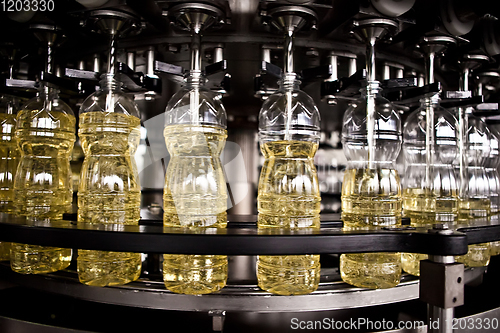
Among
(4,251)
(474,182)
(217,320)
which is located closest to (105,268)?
(217,320)

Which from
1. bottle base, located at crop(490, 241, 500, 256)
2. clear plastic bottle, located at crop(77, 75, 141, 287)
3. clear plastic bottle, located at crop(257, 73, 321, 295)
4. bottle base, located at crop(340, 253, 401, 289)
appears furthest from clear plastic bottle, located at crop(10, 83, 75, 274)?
bottle base, located at crop(490, 241, 500, 256)

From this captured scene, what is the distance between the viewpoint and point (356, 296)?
87 cm

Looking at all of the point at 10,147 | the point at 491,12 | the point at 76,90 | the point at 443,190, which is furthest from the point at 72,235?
the point at 491,12

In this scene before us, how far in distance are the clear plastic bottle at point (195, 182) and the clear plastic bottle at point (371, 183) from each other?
0.31 metres

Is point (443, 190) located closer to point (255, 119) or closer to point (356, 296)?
point (356, 296)

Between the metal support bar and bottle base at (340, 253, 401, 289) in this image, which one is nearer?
the metal support bar

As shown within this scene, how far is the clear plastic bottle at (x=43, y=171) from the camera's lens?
918mm

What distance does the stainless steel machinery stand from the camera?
72 centimetres

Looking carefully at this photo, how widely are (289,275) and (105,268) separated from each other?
43 centimetres

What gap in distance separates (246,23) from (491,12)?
681 millimetres

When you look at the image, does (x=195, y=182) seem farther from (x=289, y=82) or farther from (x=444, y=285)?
(x=444, y=285)

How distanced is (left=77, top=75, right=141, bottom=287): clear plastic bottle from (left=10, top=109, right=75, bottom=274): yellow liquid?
4.5 inches

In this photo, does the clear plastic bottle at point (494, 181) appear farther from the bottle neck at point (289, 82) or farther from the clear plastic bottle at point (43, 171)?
the clear plastic bottle at point (43, 171)

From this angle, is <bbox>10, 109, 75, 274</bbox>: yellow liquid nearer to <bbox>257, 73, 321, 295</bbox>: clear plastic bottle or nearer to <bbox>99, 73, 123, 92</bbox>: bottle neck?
<bbox>99, 73, 123, 92</bbox>: bottle neck
